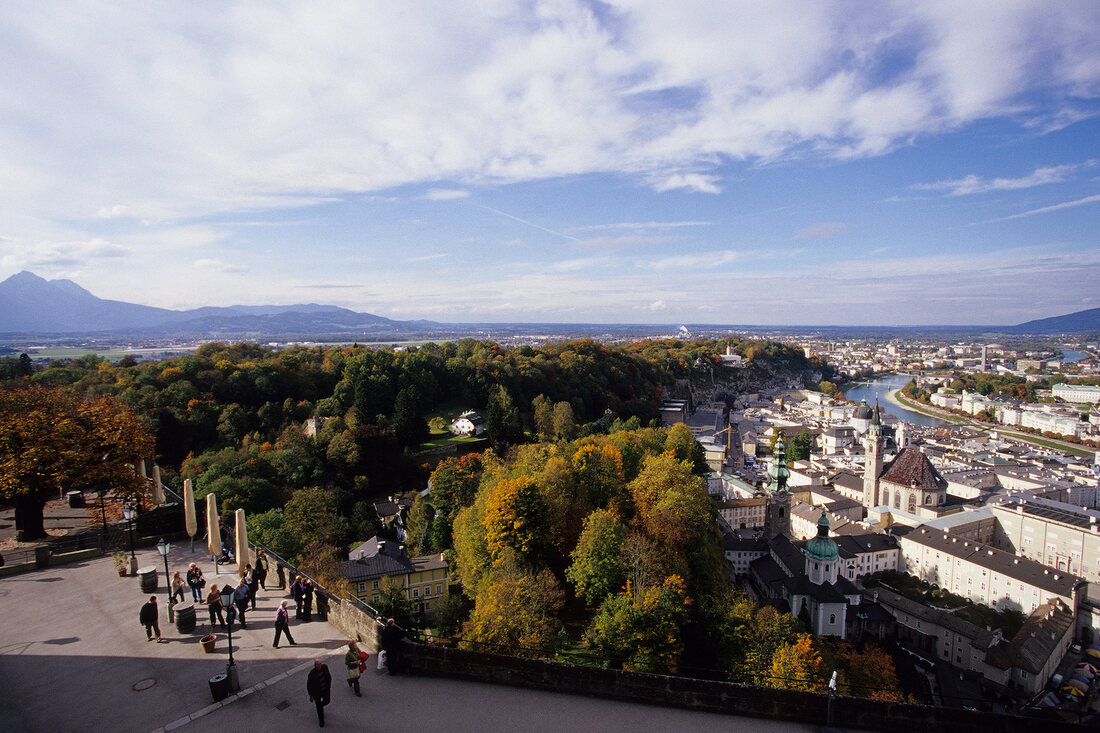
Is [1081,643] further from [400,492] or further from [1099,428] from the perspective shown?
[1099,428]

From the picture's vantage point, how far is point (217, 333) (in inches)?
7815

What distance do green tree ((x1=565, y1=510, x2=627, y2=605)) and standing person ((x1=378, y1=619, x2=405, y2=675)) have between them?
849cm

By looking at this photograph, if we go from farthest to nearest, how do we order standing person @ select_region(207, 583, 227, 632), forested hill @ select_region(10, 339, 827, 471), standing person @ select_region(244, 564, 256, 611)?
forested hill @ select_region(10, 339, 827, 471), standing person @ select_region(244, 564, 256, 611), standing person @ select_region(207, 583, 227, 632)

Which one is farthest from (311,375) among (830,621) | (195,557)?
(830,621)

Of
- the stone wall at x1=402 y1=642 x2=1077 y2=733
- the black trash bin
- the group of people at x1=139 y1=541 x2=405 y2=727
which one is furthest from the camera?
the stone wall at x1=402 y1=642 x2=1077 y2=733

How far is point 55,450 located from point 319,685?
7825mm

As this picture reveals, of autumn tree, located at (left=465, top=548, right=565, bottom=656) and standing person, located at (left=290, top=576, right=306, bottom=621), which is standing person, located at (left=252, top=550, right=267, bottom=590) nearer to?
standing person, located at (left=290, top=576, right=306, bottom=621)

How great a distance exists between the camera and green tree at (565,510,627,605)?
47.7 feet

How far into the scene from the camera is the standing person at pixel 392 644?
22.1ft

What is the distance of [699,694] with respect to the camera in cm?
664

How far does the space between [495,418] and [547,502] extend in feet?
57.0

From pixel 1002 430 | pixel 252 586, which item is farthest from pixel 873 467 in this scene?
pixel 1002 430

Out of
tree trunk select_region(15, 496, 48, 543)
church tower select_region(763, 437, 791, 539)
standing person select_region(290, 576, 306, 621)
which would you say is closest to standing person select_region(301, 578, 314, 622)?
standing person select_region(290, 576, 306, 621)

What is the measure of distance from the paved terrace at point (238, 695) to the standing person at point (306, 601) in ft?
0.50
